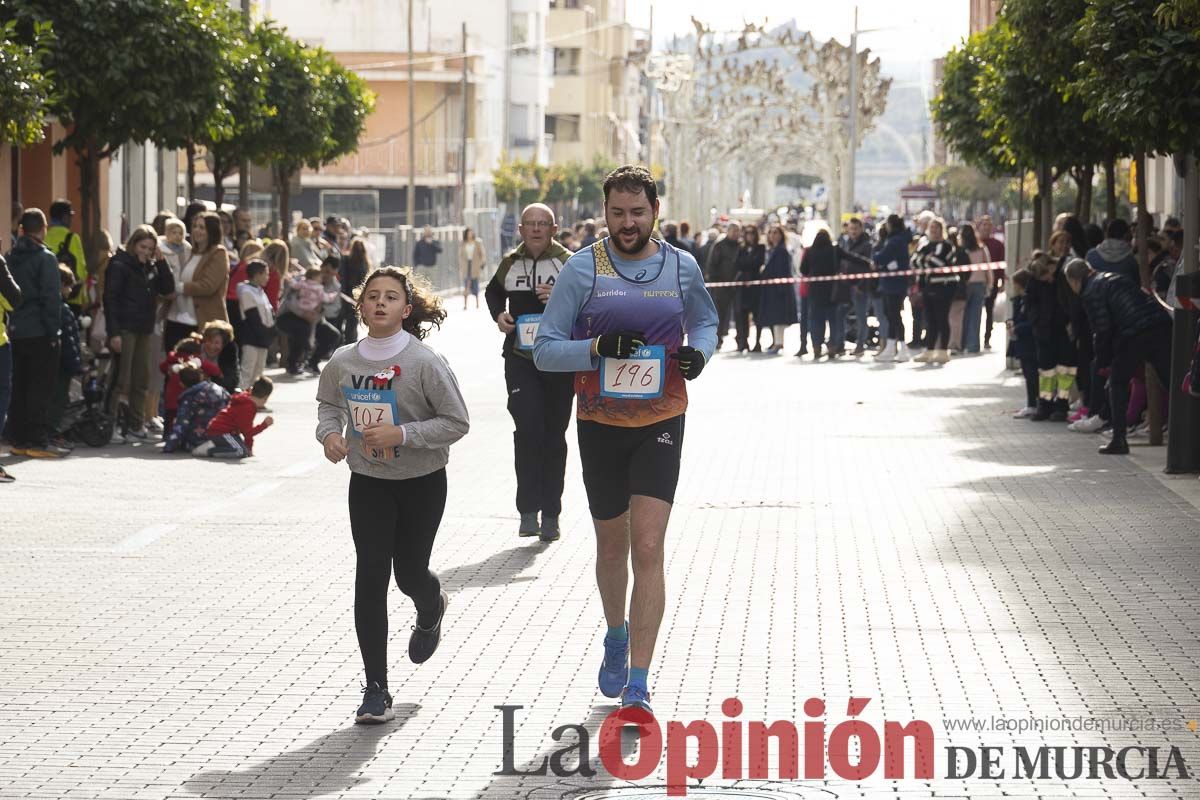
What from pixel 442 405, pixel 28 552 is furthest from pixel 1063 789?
pixel 28 552

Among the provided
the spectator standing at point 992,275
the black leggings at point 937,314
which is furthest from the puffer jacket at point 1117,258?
the spectator standing at point 992,275

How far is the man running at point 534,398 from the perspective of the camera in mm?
11727

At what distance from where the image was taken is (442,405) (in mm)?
7422

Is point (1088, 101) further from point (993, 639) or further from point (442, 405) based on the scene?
point (442, 405)

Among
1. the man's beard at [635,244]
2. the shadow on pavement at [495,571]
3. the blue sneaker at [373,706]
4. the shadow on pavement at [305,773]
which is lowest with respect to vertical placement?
the shadow on pavement at [495,571]

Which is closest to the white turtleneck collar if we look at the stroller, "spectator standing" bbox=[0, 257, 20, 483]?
"spectator standing" bbox=[0, 257, 20, 483]

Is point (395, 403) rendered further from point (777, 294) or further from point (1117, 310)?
point (777, 294)

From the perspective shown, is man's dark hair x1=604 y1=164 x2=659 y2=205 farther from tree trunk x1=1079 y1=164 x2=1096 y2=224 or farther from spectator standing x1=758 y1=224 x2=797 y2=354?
spectator standing x1=758 y1=224 x2=797 y2=354

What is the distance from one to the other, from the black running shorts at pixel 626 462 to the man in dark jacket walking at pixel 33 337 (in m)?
8.54

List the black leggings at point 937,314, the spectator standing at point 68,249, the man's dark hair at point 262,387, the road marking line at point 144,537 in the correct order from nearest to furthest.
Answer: the road marking line at point 144,537, the spectator standing at point 68,249, the man's dark hair at point 262,387, the black leggings at point 937,314

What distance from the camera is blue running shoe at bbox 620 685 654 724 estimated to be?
715 centimetres

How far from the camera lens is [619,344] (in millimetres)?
7266

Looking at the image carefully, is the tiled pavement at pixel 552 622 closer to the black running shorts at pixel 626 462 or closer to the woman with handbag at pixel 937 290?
the black running shorts at pixel 626 462

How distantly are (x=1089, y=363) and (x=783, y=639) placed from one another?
1043 cm
